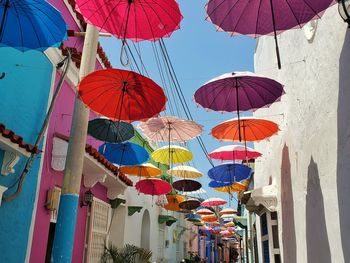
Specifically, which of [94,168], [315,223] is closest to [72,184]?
[315,223]

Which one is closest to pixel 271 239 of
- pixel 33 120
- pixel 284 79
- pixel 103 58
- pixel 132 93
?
pixel 284 79

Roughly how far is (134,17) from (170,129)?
13.1 ft

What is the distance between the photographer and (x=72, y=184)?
490 centimetres

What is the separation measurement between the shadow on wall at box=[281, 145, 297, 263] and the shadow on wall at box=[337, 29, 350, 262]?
2567mm

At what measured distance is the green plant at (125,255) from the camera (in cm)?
992

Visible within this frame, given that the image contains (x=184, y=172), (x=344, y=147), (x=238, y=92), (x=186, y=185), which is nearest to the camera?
(x=344, y=147)

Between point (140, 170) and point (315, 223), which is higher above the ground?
point (140, 170)

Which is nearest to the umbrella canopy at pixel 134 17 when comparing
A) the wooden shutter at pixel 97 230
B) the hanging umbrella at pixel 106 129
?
the hanging umbrella at pixel 106 129

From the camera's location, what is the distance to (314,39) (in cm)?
480

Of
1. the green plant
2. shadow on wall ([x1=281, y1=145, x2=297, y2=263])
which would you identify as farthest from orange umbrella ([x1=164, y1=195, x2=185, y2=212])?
shadow on wall ([x1=281, y1=145, x2=297, y2=263])

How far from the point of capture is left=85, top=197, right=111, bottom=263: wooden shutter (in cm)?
931

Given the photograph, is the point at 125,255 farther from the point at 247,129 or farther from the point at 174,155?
the point at 247,129

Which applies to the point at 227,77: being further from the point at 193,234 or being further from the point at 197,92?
the point at 193,234

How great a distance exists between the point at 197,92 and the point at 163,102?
0.58m
